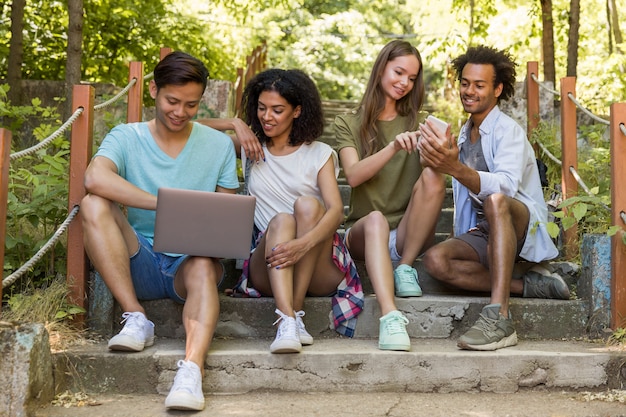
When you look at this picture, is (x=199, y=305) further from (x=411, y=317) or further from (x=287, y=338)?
(x=411, y=317)

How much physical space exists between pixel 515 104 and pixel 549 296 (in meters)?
2.59

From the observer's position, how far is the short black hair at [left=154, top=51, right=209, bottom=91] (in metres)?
3.58

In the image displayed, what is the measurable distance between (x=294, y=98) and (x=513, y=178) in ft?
3.61

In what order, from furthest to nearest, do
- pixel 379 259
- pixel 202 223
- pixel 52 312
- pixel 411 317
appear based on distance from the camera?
1. pixel 411 317
2. pixel 379 259
3. pixel 52 312
4. pixel 202 223

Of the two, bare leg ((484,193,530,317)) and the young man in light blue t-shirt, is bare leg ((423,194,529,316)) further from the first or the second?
the young man in light blue t-shirt

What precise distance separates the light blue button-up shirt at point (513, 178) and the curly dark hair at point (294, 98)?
82 centimetres

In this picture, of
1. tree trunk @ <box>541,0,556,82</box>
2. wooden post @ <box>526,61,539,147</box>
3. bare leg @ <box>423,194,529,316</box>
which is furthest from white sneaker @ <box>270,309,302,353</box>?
tree trunk @ <box>541,0,556,82</box>

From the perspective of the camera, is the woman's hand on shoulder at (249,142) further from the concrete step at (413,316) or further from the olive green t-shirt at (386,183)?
the concrete step at (413,316)

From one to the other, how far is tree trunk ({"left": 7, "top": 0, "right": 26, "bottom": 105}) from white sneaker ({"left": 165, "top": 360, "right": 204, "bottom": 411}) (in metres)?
4.45

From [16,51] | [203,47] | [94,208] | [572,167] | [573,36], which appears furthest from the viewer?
[203,47]

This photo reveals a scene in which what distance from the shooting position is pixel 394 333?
345cm

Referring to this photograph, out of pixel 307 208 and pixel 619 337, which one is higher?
pixel 307 208

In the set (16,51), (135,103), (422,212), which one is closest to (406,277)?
(422,212)

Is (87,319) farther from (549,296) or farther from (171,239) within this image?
(549,296)
